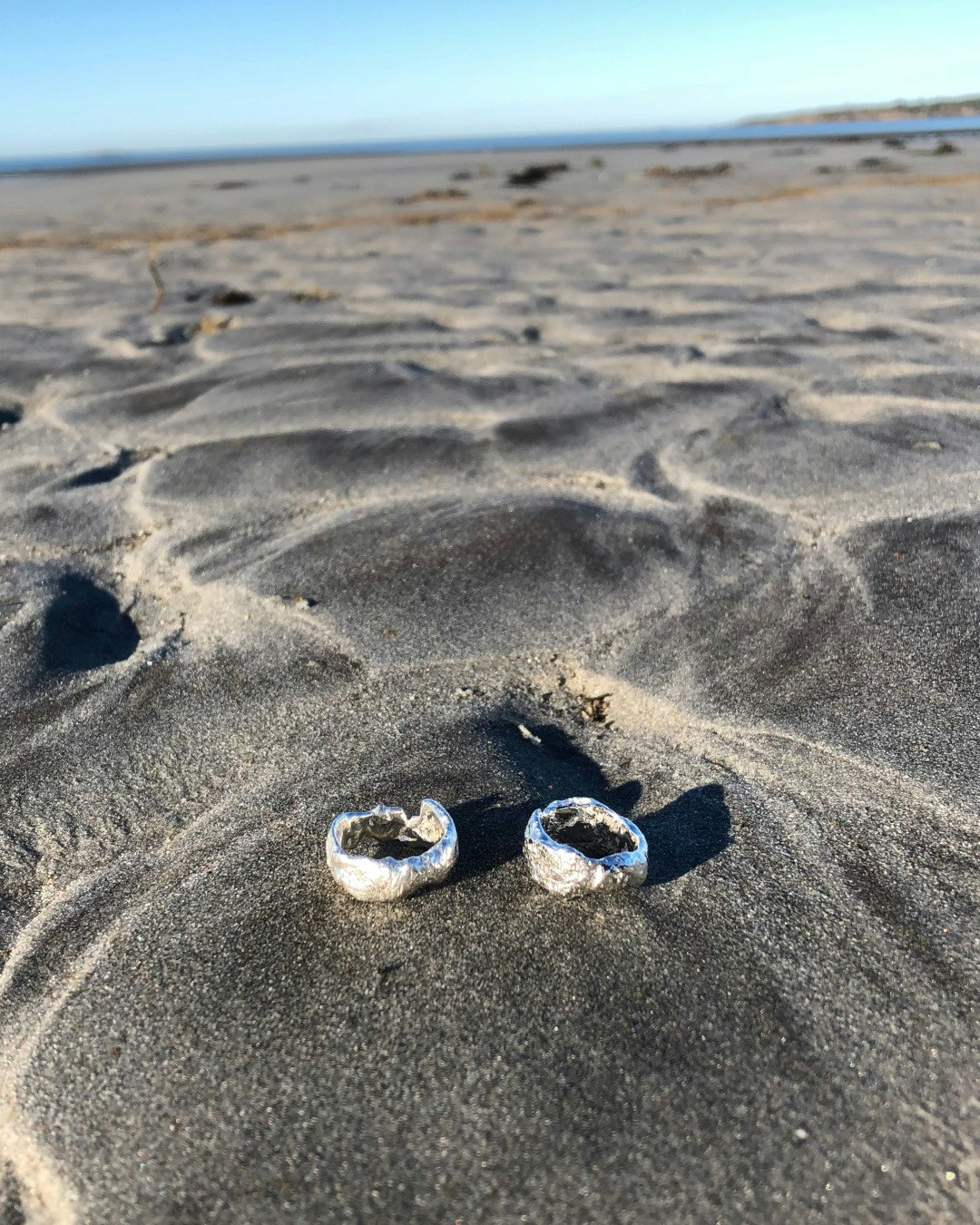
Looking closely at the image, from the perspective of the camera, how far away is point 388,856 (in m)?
1.67

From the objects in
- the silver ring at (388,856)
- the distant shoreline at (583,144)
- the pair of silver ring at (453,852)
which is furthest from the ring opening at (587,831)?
the distant shoreline at (583,144)

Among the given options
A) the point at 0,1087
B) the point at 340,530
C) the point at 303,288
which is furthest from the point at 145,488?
the point at 303,288

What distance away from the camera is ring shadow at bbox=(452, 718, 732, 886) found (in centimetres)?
163

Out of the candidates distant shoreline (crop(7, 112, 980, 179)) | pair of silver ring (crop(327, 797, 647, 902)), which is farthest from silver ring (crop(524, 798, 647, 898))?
distant shoreline (crop(7, 112, 980, 179))

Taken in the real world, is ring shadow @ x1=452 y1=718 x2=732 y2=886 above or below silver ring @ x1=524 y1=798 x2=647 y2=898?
below

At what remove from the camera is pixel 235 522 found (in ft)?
10.0

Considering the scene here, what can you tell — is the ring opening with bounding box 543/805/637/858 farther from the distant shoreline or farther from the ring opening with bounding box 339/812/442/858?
the distant shoreline

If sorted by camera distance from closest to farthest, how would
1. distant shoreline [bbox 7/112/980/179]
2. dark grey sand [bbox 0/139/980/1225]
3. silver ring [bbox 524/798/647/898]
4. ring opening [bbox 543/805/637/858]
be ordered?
dark grey sand [bbox 0/139/980/1225] < silver ring [bbox 524/798/647/898] < ring opening [bbox 543/805/637/858] < distant shoreline [bbox 7/112/980/179]

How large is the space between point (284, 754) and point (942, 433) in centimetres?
294

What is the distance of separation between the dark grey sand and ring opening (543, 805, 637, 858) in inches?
3.6

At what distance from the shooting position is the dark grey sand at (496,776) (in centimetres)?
118

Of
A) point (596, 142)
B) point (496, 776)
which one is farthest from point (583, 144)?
point (496, 776)

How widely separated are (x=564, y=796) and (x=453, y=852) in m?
0.34

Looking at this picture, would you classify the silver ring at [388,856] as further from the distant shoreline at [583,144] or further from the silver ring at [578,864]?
the distant shoreline at [583,144]
